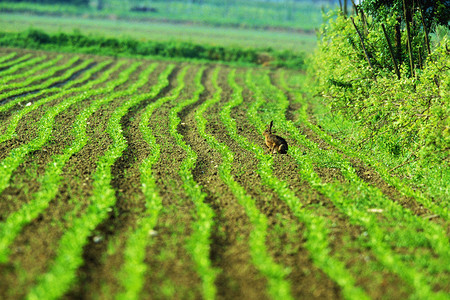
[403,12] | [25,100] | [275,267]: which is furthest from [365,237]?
[25,100]

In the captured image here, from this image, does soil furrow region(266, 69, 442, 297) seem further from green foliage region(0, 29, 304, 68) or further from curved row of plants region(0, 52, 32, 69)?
green foliage region(0, 29, 304, 68)

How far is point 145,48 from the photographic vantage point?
129ft

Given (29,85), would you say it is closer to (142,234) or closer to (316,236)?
(142,234)

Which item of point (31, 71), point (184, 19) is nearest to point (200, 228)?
point (31, 71)

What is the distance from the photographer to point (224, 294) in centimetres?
549

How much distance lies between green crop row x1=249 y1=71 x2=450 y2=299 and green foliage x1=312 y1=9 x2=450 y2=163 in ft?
5.03

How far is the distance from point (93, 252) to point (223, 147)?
23.0 ft

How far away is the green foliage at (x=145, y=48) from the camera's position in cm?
3800

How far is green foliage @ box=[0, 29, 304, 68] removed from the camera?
125ft

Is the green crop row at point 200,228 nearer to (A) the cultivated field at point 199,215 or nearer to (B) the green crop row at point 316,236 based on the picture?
(A) the cultivated field at point 199,215

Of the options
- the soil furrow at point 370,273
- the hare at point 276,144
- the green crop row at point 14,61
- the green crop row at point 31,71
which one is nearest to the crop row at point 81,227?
the soil furrow at point 370,273

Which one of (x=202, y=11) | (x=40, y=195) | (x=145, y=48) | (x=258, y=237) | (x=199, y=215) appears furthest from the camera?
(x=202, y=11)

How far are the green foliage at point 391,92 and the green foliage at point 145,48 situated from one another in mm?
23150

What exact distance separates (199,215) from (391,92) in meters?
6.97
